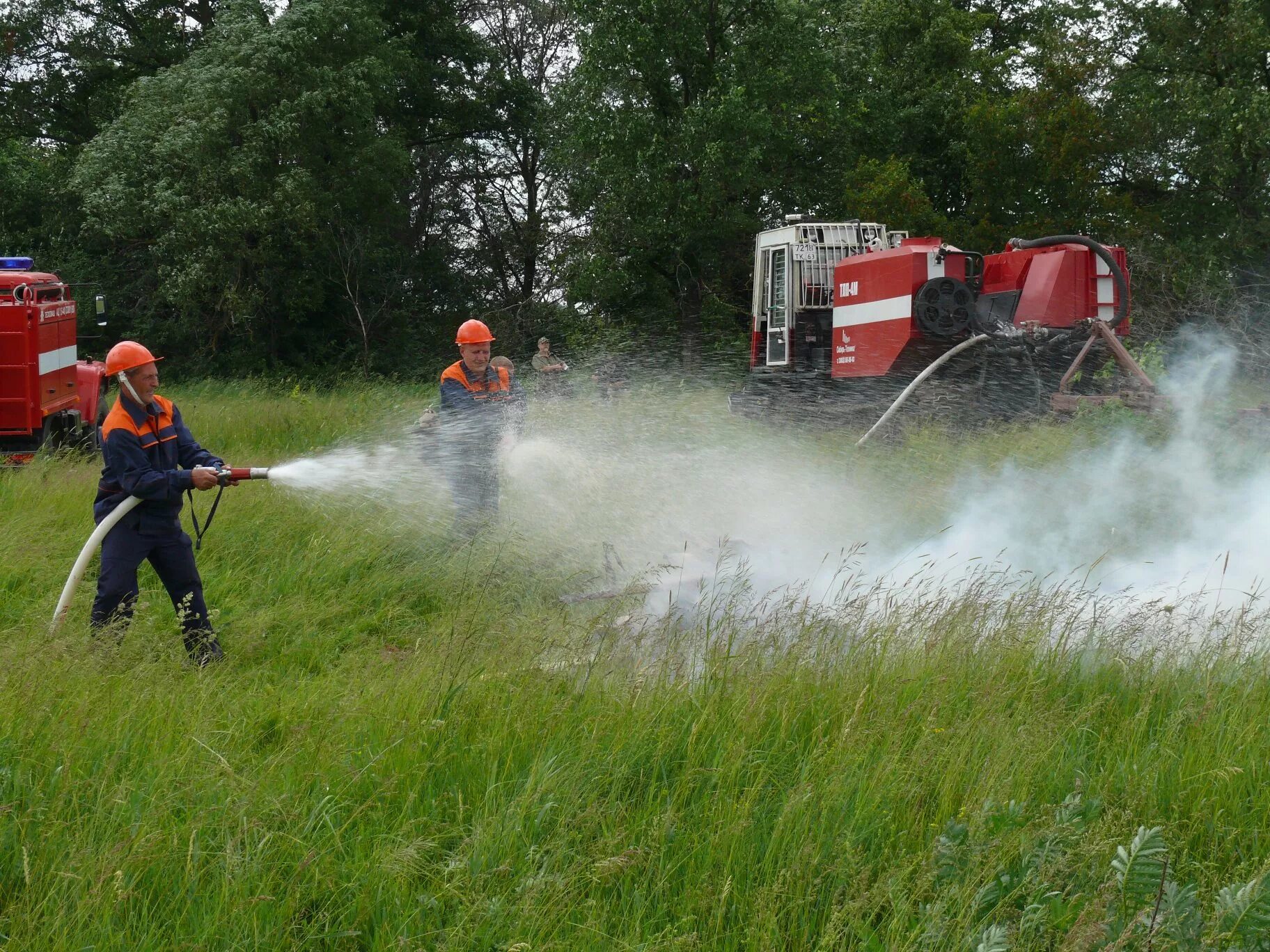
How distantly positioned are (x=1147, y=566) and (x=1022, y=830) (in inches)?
135

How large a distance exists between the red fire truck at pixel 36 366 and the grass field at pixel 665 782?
21.3ft

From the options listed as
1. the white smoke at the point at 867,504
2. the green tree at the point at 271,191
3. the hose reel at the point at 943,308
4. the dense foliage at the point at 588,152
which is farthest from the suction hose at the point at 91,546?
the green tree at the point at 271,191

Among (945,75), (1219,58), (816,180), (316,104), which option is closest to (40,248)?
(316,104)

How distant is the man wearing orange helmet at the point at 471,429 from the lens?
23.9 feet

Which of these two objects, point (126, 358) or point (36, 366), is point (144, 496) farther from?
point (36, 366)

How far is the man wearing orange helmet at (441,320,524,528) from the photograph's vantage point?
7297mm

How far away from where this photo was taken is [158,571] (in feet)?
17.5

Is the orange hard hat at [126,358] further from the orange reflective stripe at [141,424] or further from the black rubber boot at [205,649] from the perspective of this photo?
the black rubber boot at [205,649]

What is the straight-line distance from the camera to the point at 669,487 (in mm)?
8812

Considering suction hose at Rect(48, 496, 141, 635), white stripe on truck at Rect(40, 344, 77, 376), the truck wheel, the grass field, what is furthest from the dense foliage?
suction hose at Rect(48, 496, 141, 635)

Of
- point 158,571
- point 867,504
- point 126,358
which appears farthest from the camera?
point 867,504

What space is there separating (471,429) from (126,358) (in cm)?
249

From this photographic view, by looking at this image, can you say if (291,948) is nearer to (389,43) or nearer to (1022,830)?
(1022,830)

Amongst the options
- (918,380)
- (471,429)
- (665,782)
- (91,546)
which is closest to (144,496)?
(91,546)
